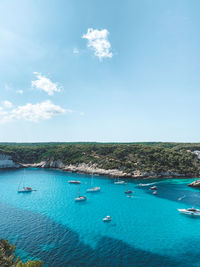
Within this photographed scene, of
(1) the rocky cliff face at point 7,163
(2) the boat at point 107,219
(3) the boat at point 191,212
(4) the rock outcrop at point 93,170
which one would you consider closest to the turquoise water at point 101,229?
(2) the boat at point 107,219

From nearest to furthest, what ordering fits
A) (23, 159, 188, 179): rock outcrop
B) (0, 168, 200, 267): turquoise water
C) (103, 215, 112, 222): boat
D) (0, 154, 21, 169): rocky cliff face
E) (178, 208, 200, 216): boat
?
1. (0, 168, 200, 267): turquoise water
2. (103, 215, 112, 222): boat
3. (178, 208, 200, 216): boat
4. (23, 159, 188, 179): rock outcrop
5. (0, 154, 21, 169): rocky cliff face

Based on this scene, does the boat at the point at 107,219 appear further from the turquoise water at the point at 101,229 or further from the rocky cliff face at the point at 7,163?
the rocky cliff face at the point at 7,163

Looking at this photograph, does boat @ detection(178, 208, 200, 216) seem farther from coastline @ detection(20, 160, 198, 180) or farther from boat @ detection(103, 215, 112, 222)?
coastline @ detection(20, 160, 198, 180)

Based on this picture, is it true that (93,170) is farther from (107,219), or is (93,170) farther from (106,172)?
(107,219)

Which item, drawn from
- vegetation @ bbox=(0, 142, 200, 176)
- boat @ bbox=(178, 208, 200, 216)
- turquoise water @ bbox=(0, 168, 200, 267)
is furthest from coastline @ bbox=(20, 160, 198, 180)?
boat @ bbox=(178, 208, 200, 216)

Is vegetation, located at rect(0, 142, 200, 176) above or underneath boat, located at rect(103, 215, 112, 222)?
above

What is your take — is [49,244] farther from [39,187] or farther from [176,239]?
[39,187]
